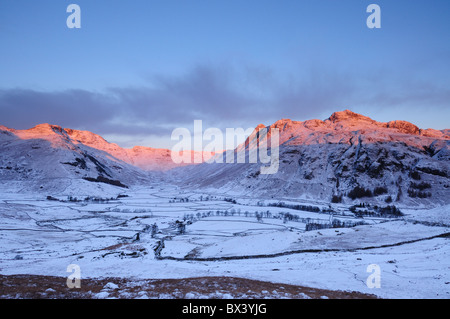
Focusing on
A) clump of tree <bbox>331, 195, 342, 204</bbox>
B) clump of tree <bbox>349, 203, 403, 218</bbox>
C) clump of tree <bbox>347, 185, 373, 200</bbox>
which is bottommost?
clump of tree <bbox>349, 203, 403, 218</bbox>

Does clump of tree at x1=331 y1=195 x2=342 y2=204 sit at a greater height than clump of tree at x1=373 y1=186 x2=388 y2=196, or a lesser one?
lesser

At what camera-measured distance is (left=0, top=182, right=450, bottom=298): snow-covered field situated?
24406 mm

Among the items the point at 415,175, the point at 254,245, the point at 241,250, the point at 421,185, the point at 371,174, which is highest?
the point at 371,174

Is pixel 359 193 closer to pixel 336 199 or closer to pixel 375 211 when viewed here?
pixel 336 199

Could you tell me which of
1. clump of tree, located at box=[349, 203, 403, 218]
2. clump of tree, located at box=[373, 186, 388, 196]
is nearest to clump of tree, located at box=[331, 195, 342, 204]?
clump of tree, located at box=[349, 203, 403, 218]

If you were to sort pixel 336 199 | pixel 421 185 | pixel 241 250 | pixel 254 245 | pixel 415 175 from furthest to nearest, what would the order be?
pixel 415 175 < pixel 336 199 < pixel 421 185 < pixel 254 245 < pixel 241 250

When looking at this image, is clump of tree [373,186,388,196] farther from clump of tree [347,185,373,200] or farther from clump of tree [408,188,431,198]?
clump of tree [408,188,431,198]

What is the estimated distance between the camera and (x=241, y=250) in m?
44.3

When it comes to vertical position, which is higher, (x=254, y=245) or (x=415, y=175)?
(x=415, y=175)

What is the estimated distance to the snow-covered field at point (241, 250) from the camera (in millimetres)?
24406

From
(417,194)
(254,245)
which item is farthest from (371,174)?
(254,245)

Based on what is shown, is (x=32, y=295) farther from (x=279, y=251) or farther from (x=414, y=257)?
(x=414, y=257)

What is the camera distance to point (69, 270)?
27.6 m

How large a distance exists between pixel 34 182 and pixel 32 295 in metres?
183
